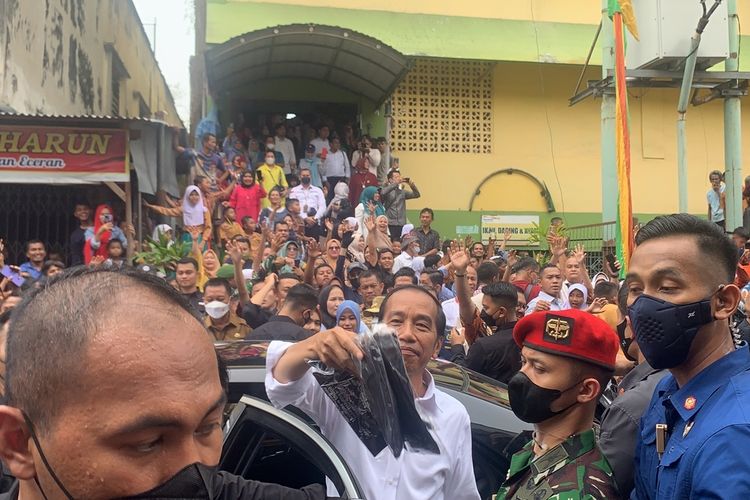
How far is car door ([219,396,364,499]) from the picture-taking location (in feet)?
7.87

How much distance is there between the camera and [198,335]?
136cm

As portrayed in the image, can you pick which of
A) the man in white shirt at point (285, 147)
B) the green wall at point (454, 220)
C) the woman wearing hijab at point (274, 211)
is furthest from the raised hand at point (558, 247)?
the green wall at point (454, 220)

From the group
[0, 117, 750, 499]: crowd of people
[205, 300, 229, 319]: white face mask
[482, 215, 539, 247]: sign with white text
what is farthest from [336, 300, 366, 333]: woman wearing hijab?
[482, 215, 539, 247]: sign with white text

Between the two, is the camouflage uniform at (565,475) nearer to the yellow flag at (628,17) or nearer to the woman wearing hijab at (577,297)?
the woman wearing hijab at (577,297)

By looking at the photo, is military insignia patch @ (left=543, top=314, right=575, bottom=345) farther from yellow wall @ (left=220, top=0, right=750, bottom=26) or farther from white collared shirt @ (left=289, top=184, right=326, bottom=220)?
yellow wall @ (left=220, top=0, right=750, bottom=26)

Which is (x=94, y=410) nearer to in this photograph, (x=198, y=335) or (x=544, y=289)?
(x=198, y=335)

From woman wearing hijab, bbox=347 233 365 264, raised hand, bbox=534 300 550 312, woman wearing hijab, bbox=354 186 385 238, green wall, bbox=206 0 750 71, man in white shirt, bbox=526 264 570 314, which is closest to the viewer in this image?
raised hand, bbox=534 300 550 312

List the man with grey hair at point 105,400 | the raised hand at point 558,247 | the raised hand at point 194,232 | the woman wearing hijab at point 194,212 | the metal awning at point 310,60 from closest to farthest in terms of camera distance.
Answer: the man with grey hair at point 105,400, the raised hand at point 558,247, the raised hand at point 194,232, the woman wearing hijab at point 194,212, the metal awning at point 310,60

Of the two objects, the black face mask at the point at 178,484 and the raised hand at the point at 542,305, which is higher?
the black face mask at the point at 178,484

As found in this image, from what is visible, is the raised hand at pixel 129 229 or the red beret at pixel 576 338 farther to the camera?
the raised hand at pixel 129 229

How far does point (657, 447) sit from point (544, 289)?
5.80 m

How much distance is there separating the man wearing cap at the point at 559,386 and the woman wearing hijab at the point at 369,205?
32.3 feet

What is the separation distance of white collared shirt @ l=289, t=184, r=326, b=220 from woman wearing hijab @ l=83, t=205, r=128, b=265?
3577mm

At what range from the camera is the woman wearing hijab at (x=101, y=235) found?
385 inches
